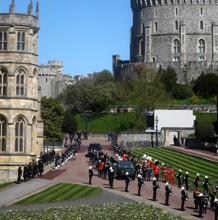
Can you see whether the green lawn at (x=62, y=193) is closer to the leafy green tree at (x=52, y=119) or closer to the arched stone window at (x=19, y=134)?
the arched stone window at (x=19, y=134)

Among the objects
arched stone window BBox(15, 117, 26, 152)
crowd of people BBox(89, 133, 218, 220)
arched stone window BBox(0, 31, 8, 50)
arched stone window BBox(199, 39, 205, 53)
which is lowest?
crowd of people BBox(89, 133, 218, 220)

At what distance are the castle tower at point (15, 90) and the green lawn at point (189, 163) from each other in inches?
525

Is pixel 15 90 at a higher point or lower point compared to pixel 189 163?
higher

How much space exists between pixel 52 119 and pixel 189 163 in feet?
127

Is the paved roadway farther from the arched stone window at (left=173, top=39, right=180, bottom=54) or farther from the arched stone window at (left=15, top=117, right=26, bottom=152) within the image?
the arched stone window at (left=173, top=39, right=180, bottom=54)

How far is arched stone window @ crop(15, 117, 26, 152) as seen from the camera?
51.8m

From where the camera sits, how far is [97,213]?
32.1 metres

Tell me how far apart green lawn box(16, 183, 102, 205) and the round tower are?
109 m

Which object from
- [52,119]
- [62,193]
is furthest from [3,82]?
[52,119]

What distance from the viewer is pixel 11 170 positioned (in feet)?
170

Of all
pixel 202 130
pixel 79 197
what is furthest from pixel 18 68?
pixel 202 130

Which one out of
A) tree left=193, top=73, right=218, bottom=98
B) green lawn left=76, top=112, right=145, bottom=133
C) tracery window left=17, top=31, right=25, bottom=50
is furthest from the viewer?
tree left=193, top=73, right=218, bottom=98

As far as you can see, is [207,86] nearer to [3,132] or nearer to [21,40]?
[21,40]

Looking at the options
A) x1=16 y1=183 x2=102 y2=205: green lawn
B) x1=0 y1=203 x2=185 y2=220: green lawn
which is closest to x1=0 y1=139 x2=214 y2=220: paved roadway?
x1=16 y1=183 x2=102 y2=205: green lawn
